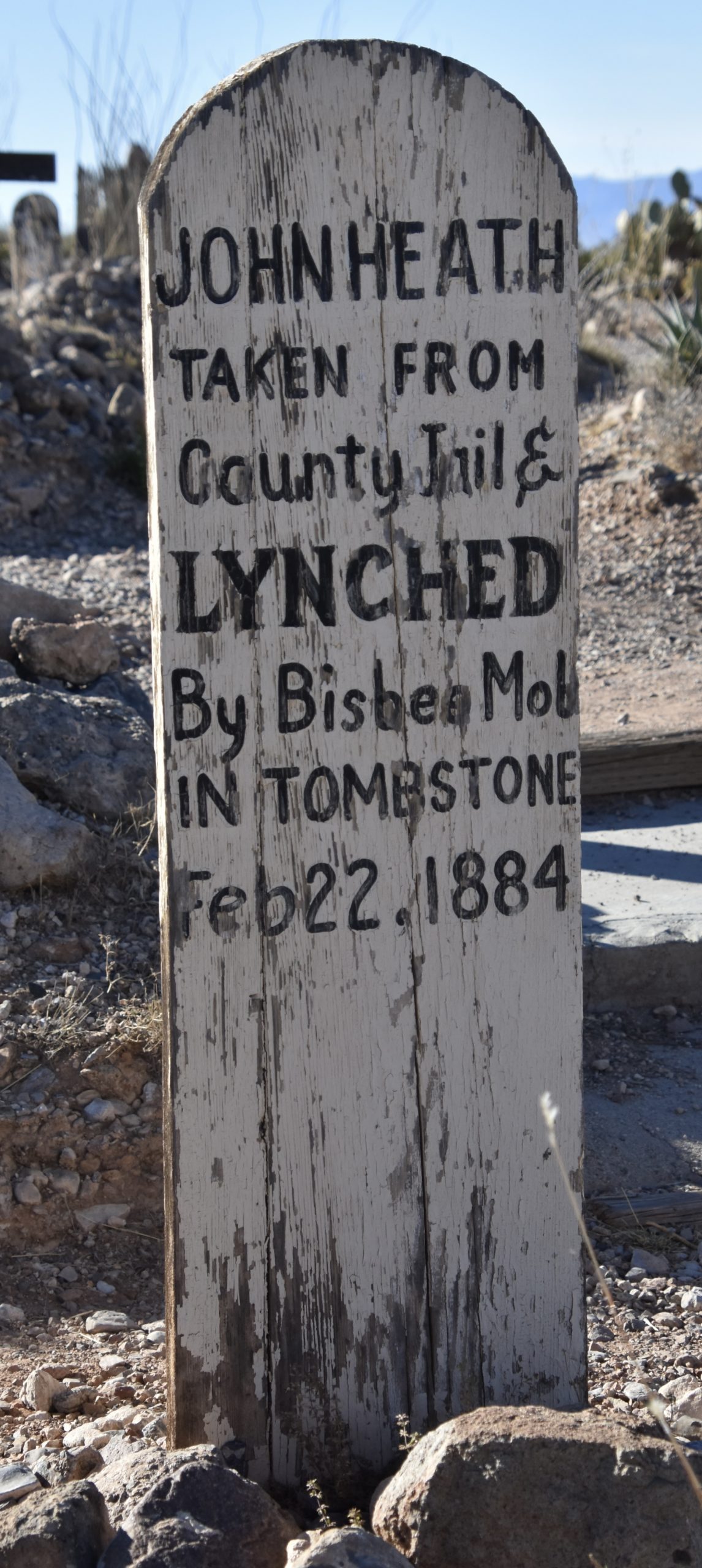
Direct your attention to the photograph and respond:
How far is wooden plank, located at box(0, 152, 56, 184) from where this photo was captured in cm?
684

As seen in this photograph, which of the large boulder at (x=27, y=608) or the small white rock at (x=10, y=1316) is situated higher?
the large boulder at (x=27, y=608)

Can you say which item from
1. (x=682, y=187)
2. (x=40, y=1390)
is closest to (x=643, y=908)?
(x=40, y=1390)

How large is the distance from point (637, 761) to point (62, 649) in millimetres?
2138

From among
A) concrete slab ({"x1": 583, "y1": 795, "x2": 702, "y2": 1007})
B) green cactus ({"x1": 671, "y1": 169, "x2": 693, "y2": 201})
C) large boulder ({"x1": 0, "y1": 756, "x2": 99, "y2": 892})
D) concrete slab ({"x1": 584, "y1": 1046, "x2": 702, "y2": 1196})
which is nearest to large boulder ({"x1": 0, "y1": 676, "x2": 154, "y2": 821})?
large boulder ({"x1": 0, "y1": 756, "x2": 99, "y2": 892})

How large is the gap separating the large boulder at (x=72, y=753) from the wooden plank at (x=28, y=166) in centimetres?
408

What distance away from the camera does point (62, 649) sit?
441 cm

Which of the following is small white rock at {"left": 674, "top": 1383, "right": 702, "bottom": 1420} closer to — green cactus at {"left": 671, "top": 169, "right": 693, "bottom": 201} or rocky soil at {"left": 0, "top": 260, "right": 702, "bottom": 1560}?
rocky soil at {"left": 0, "top": 260, "right": 702, "bottom": 1560}

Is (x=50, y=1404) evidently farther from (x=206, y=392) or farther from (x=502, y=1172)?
(x=206, y=392)

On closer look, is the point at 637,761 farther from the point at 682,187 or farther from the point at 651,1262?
the point at 682,187

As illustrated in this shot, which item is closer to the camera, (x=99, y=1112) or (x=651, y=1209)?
(x=651, y=1209)

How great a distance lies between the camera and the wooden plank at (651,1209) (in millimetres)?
2895

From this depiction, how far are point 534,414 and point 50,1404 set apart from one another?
1819mm

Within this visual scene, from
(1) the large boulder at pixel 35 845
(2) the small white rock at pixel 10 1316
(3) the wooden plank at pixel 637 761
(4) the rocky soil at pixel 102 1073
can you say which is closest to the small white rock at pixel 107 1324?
(4) the rocky soil at pixel 102 1073

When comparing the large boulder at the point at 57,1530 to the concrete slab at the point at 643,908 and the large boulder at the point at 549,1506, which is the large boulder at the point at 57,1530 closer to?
the large boulder at the point at 549,1506
